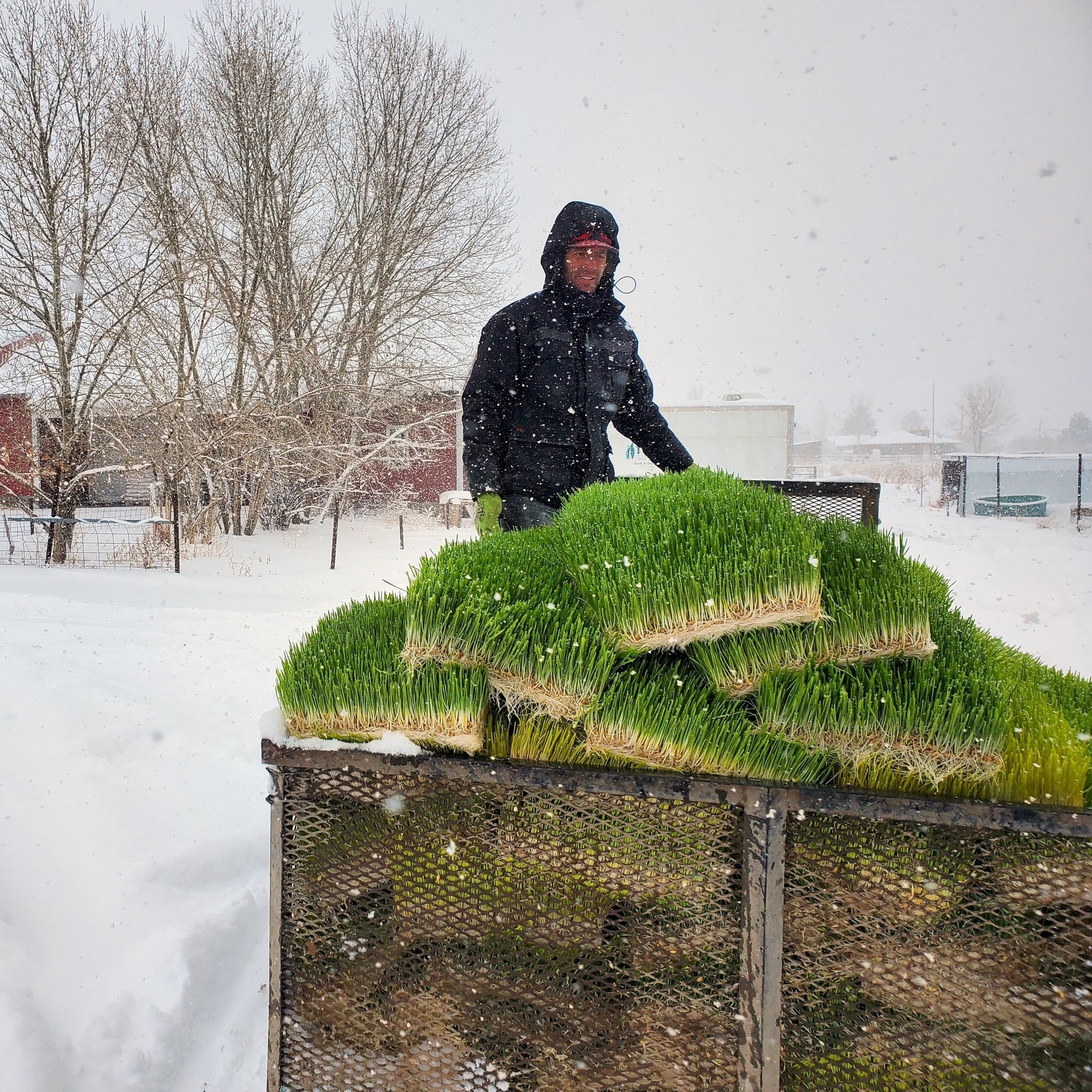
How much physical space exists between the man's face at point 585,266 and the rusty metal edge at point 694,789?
1858 millimetres

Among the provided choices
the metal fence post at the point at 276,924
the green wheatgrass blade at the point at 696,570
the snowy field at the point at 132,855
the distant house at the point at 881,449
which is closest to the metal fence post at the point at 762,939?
the green wheatgrass blade at the point at 696,570

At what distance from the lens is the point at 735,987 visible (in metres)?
1.00

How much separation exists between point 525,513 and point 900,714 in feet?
5.11

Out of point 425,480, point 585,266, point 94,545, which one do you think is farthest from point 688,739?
point 425,480

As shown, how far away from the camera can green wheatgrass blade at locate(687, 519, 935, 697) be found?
0.98 metres

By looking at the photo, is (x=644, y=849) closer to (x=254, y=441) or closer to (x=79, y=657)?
(x=79, y=657)

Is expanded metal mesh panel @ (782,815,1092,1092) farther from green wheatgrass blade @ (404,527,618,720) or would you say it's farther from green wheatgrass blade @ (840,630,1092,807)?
green wheatgrass blade @ (404,527,618,720)

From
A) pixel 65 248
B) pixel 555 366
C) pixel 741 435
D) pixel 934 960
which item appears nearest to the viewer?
pixel 934 960

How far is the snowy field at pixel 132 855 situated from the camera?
1.61 metres

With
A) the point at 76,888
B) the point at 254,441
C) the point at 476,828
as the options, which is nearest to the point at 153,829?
the point at 76,888

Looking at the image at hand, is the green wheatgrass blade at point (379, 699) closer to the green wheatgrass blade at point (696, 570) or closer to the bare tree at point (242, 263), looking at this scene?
the green wheatgrass blade at point (696, 570)

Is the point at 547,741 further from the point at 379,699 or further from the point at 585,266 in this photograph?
the point at 585,266

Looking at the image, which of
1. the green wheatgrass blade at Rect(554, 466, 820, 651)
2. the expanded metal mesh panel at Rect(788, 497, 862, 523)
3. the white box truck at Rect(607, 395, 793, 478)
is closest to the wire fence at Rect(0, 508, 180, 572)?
the expanded metal mesh panel at Rect(788, 497, 862, 523)

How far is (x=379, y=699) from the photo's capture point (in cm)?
104
